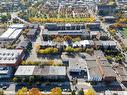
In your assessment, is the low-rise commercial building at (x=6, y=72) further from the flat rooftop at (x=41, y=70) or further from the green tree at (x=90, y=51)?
the green tree at (x=90, y=51)

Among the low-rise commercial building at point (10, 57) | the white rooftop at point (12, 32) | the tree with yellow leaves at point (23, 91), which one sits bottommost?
the tree with yellow leaves at point (23, 91)

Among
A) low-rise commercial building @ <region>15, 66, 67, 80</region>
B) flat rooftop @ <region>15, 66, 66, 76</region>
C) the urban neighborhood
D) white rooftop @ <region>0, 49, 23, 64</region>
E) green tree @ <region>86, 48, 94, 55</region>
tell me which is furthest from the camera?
green tree @ <region>86, 48, 94, 55</region>

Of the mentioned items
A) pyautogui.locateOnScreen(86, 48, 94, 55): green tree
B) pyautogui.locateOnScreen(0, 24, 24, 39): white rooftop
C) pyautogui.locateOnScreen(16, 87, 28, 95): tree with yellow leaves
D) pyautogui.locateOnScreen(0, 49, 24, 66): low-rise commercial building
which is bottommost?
pyautogui.locateOnScreen(16, 87, 28, 95): tree with yellow leaves

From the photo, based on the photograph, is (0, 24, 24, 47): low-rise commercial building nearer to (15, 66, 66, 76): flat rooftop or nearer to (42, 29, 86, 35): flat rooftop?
(42, 29, 86, 35): flat rooftop

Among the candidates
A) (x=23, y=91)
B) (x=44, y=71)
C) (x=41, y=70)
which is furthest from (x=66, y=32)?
(x=23, y=91)

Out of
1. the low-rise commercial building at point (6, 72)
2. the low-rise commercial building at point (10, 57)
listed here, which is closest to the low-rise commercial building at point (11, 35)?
the low-rise commercial building at point (10, 57)

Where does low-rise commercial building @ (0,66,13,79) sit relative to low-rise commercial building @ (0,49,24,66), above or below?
below

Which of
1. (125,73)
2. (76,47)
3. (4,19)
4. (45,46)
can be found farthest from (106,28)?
(4,19)

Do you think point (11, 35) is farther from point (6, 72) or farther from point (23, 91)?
point (23, 91)

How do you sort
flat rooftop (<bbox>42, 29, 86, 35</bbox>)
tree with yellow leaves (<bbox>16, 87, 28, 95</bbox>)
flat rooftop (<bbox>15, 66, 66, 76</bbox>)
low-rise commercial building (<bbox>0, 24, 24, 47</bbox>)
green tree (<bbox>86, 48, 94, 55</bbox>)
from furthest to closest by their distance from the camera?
flat rooftop (<bbox>42, 29, 86, 35</bbox>) < low-rise commercial building (<bbox>0, 24, 24, 47</bbox>) < green tree (<bbox>86, 48, 94, 55</bbox>) < flat rooftop (<bbox>15, 66, 66, 76</bbox>) < tree with yellow leaves (<bbox>16, 87, 28, 95</bbox>)

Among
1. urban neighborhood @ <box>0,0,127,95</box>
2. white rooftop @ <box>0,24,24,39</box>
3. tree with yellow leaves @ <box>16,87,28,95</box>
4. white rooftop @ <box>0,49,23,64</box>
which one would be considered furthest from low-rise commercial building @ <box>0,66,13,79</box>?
white rooftop @ <box>0,24,24,39</box>

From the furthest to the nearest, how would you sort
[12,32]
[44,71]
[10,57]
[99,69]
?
[12,32] → [10,57] → [99,69] → [44,71]

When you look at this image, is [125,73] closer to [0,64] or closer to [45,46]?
[45,46]
